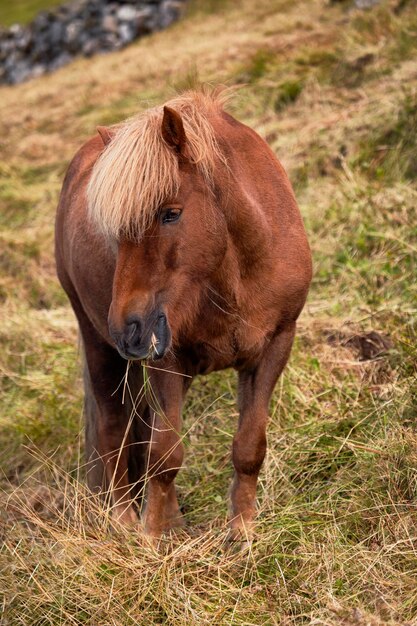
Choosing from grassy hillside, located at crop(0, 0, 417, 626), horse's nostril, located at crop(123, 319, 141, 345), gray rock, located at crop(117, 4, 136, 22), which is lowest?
gray rock, located at crop(117, 4, 136, 22)

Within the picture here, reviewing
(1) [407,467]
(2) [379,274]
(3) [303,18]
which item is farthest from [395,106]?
(3) [303,18]

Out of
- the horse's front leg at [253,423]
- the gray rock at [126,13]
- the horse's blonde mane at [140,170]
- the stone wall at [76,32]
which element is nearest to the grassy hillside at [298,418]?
the horse's front leg at [253,423]

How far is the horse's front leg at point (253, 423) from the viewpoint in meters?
3.72

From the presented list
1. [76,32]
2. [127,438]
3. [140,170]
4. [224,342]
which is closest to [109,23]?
[76,32]

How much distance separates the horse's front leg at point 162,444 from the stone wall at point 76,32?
18324 millimetres

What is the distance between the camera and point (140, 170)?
10.3ft

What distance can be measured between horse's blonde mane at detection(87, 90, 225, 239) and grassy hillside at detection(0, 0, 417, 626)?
1.06 meters

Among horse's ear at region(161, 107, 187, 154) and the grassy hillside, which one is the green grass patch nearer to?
the grassy hillside

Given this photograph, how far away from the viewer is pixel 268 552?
11.4 ft

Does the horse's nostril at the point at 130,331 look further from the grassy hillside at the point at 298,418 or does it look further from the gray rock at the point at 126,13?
the gray rock at the point at 126,13

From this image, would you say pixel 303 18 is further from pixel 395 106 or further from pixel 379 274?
pixel 379 274

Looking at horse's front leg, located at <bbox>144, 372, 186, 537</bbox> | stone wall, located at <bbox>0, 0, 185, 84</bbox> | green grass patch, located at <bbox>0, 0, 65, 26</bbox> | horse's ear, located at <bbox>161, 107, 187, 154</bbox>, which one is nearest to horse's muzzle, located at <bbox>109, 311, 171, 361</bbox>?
horse's front leg, located at <bbox>144, 372, 186, 537</bbox>

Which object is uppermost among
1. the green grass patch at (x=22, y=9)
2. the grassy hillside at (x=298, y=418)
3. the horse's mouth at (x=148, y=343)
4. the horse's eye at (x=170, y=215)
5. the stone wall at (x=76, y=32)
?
the horse's eye at (x=170, y=215)

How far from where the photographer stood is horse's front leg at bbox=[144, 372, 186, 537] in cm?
365
